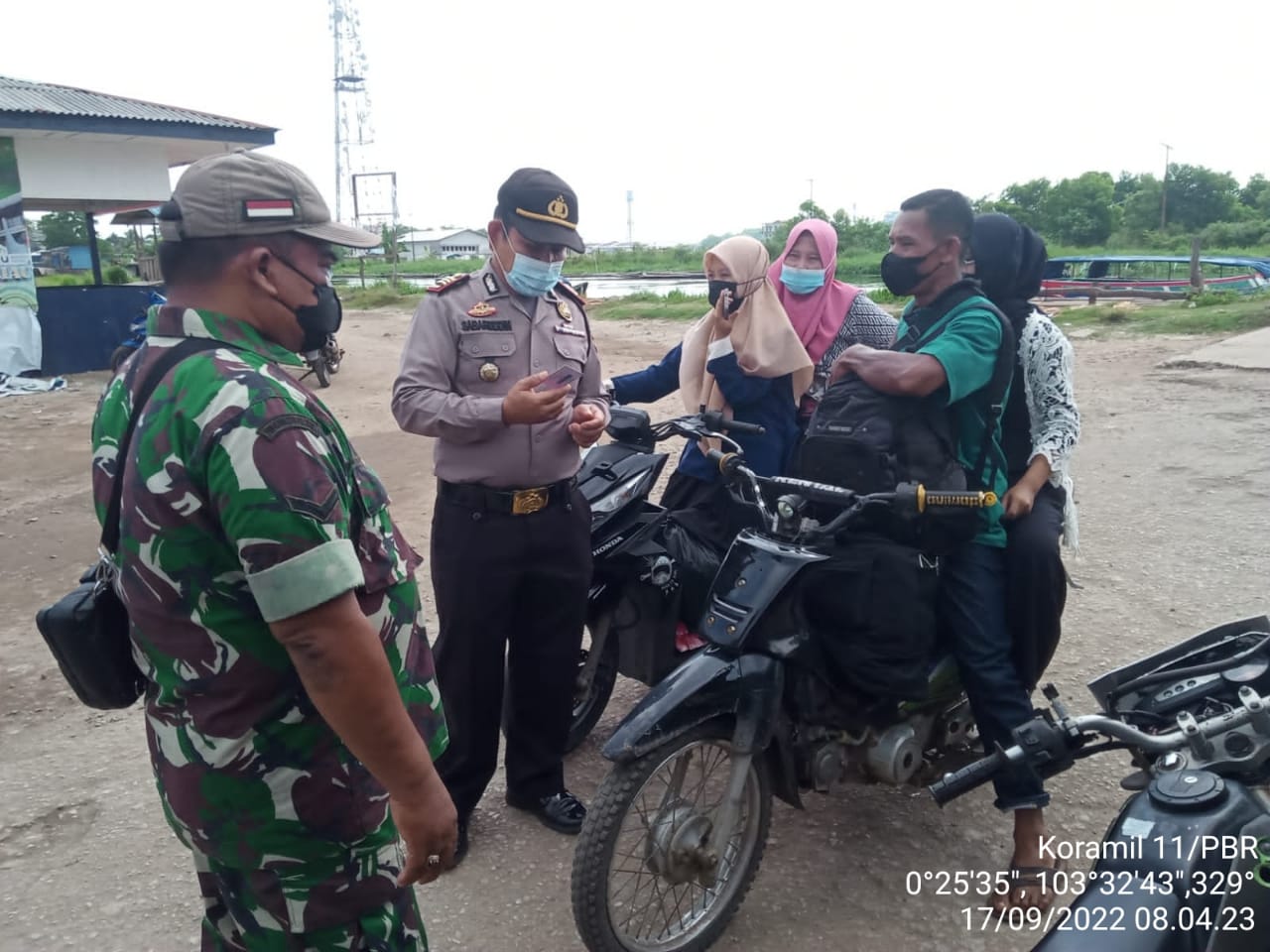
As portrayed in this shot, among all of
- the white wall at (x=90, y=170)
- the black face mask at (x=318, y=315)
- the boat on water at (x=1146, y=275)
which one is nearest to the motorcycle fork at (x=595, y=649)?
the black face mask at (x=318, y=315)

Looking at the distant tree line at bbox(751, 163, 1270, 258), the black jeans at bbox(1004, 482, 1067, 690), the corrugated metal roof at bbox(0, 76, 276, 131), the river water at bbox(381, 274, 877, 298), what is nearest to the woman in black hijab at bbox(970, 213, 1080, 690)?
the black jeans at bbox(1004, 482, 1067, 690)

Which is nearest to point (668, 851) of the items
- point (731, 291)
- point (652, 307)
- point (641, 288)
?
point (731, 291)

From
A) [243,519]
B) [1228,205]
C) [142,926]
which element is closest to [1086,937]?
[243,519]

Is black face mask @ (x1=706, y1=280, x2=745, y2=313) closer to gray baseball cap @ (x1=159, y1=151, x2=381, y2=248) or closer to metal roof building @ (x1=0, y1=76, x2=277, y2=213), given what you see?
gray baseball cap @ (x1=159, y1=151, x2=381, y2=248)

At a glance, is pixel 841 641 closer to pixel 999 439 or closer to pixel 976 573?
pixel 976 573

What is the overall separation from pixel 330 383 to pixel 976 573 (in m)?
10.9

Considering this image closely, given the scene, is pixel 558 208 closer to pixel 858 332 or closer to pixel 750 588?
pixel 750 588

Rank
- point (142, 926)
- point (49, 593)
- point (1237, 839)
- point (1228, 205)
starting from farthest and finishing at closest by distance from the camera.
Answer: point (1228, 205), point (49, 593), point (142, 926), point (1237, 839)

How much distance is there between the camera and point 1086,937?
4.78ft

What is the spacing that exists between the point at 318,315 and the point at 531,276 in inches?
50.5

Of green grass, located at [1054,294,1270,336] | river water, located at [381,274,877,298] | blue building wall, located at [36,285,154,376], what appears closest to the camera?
blue building wall, located at [36,285,154,376]

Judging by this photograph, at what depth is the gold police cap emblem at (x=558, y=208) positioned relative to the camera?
9.00 ft

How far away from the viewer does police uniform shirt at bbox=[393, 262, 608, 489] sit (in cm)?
265

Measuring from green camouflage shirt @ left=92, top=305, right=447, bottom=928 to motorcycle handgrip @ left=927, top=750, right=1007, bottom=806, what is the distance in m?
1.05
